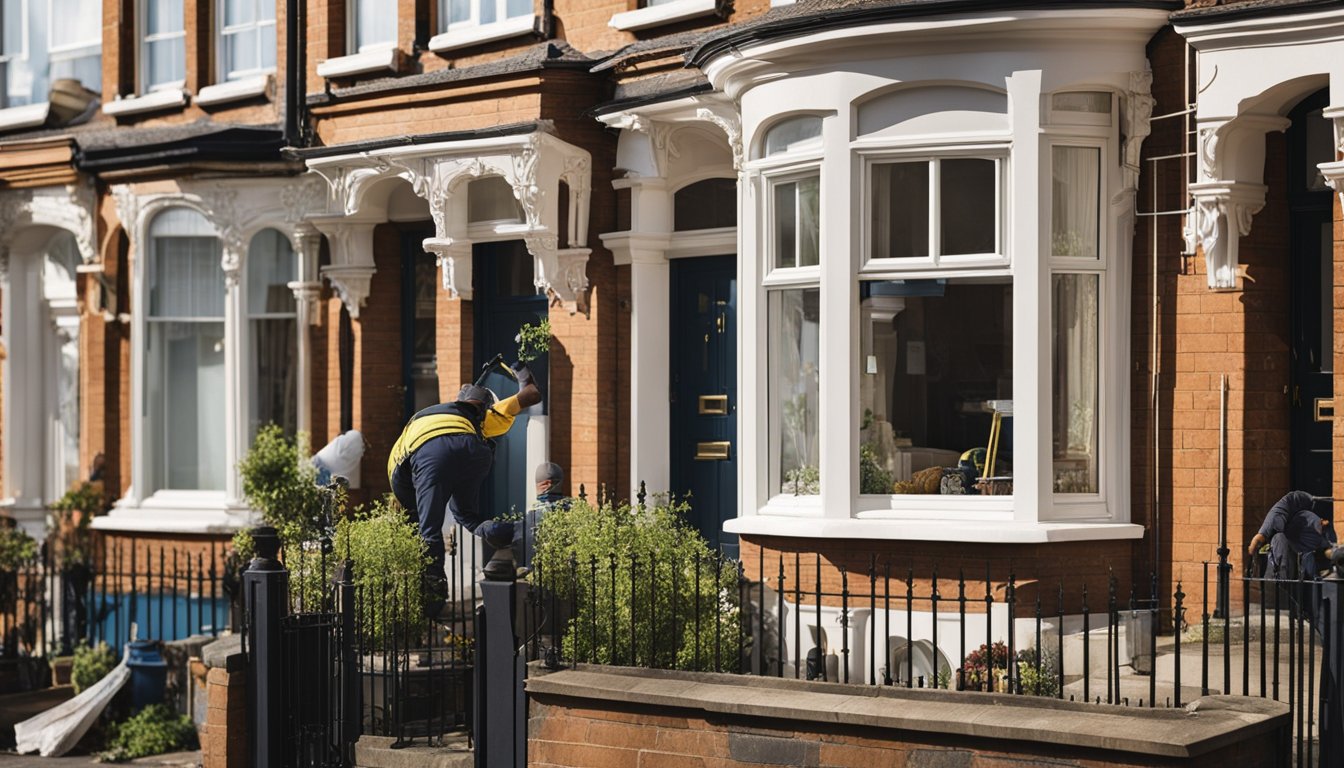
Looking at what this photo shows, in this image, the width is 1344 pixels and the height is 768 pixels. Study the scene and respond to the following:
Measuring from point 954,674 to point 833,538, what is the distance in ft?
3.83

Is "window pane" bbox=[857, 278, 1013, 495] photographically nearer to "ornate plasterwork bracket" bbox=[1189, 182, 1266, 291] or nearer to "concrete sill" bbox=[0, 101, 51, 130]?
"ornate plasterwork bracket" bbox=[1189, 182, 1266, 291]

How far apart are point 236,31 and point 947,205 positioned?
825cm

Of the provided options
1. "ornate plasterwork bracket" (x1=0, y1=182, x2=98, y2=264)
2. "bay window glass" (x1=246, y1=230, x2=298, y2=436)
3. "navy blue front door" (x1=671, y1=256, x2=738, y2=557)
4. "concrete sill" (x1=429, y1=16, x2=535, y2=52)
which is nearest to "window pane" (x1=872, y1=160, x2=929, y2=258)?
"navy blue front door" (x1=671, y1=256, x2=738, y2=557)

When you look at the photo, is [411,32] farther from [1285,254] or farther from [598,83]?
[1285,254]

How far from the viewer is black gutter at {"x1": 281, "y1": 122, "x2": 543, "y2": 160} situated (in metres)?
14.3

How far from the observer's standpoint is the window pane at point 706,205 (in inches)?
568

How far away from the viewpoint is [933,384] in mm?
12055

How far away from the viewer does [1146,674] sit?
10727 millimetres

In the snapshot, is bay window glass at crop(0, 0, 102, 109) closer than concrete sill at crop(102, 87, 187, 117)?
No

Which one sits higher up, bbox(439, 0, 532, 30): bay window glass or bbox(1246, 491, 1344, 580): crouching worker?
bbox(439, 0, 532, 30): bay window glass

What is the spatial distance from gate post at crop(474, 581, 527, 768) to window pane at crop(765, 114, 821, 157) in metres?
3.71

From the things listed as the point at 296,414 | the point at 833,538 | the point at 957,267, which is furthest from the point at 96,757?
the point at 957,267

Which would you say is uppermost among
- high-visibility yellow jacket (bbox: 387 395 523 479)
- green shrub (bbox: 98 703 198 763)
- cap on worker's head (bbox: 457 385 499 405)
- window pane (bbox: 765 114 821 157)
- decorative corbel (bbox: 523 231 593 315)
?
window pane (bbox: 765 114 821 157)

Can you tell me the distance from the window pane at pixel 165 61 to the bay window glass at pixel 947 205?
8485 millimetres
